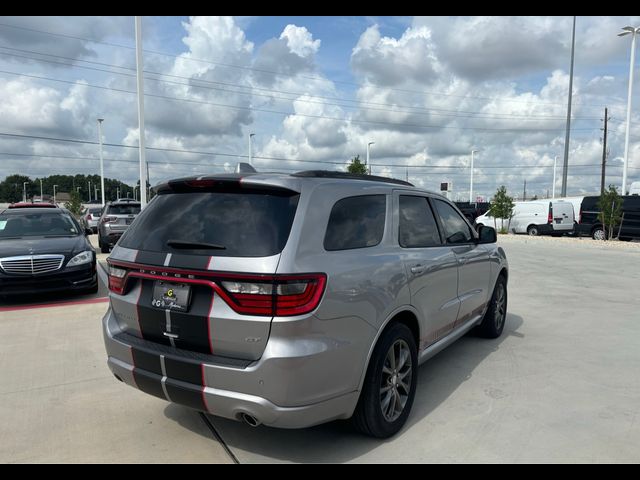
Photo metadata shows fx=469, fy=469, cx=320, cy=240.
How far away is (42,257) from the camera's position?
284 inches

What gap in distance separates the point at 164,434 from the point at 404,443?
1.70m

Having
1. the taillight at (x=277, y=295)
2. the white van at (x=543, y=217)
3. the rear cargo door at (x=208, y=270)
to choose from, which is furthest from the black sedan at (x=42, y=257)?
the white van at (x=543, y=217)

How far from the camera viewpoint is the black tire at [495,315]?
559cm

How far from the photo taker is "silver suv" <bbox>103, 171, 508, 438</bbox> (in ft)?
8.59

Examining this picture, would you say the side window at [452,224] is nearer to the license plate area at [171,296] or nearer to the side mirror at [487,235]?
the side mirror at [487,235]

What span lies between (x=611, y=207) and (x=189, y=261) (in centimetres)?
2118

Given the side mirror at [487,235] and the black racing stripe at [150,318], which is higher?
the side mirror at [487,235]

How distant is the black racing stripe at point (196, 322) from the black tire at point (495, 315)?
3846 millimetres

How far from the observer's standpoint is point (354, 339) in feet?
9.45

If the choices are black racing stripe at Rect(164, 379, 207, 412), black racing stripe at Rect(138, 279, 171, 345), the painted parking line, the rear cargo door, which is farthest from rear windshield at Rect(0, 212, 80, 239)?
black racing stripe at Rect(164, 379, 207, 412)

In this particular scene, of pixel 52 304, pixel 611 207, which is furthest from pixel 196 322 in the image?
pixel 611 207

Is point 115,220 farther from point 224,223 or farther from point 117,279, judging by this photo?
point 224,223

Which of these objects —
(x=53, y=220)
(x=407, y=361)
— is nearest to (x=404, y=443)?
(x=407, y=361)
